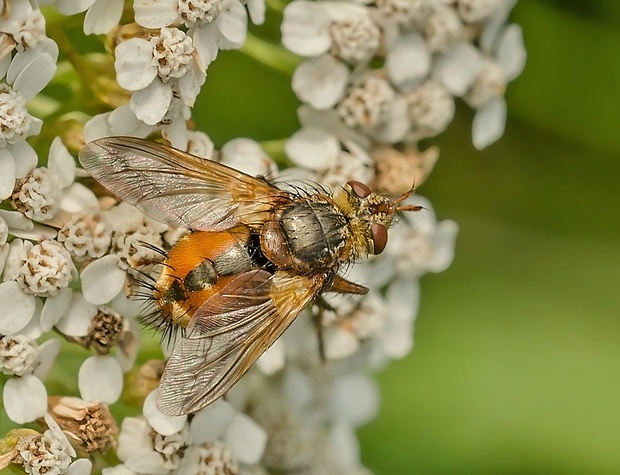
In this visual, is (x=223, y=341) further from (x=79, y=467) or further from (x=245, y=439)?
(x=245, y=439)

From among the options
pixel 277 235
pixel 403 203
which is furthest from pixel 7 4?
pixel 403 203

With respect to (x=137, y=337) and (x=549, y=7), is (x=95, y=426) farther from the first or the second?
(x=549, y=7)

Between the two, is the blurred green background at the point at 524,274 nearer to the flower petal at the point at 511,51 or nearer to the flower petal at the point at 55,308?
the flower petal at the point at 511,51

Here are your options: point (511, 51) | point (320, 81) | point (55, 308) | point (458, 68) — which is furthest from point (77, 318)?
point (511, 51)

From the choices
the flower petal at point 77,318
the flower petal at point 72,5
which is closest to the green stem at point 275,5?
the flower petal at point 72,5

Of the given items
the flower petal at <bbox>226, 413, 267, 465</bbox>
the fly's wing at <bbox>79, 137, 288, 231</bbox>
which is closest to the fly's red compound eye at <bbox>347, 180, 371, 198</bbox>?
the fly's wing at <bbox>79, 137, 288, 231</bbox>
